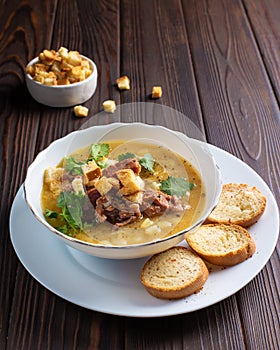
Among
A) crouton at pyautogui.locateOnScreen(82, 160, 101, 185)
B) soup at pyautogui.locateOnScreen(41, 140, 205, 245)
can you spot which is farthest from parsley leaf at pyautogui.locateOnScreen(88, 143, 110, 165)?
crouton at pyautogui.locateOnScreen(82, 160, 101, 185)

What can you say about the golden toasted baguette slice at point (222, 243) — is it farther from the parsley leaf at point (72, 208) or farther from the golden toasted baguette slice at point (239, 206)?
the parsley leaf at point (72, 208)

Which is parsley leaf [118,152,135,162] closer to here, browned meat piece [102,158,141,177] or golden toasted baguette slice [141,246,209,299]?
browned meat piece [102,158,141,177]

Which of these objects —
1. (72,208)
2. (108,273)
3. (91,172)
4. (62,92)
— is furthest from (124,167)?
(62,92)

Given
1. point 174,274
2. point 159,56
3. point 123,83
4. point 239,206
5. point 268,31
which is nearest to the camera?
point 174,274

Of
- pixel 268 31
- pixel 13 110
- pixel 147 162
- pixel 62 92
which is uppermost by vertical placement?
pixel 147 162

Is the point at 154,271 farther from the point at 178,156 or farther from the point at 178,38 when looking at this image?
the point at 178,38

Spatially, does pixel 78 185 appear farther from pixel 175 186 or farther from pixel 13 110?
pixel 13 110

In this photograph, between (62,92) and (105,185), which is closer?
(105,185)
